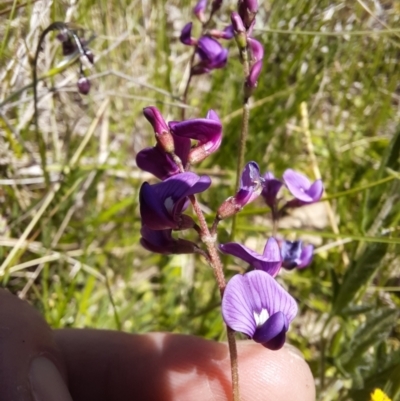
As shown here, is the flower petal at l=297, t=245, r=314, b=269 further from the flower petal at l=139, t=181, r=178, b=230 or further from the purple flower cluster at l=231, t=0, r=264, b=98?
the flower petal at l=139, t=181, r=178, b=230

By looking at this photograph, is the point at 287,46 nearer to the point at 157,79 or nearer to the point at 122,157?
the point at 157,79

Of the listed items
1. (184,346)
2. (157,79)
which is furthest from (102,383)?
(157,79)

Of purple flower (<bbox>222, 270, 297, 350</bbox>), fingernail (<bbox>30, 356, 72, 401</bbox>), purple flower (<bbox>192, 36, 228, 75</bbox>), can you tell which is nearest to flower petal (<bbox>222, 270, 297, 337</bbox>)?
purple flower (<bbox>222, 270, 297, 350</bbox>)

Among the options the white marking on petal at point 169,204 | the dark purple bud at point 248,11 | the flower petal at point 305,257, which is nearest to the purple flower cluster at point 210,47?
the dark purple bud at point 248,11

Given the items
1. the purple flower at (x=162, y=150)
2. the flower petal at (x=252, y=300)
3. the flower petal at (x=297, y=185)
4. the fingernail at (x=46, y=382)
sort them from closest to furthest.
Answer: the flower petal at (x=252, y=300) < the purple flower at (x=162, y=150) < the fingernail at (x=46, y=382) < the flower petal at (x=297, y=185)

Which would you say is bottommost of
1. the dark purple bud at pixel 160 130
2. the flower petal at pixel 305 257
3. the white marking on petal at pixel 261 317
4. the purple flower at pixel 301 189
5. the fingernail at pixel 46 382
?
the fingernail at pixel 46 382

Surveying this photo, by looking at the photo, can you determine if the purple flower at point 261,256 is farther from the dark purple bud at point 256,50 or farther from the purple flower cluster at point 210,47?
the purple flower cluster at point 210,47
